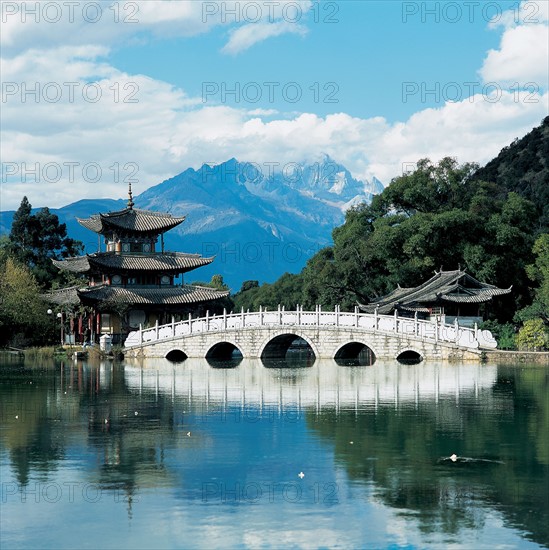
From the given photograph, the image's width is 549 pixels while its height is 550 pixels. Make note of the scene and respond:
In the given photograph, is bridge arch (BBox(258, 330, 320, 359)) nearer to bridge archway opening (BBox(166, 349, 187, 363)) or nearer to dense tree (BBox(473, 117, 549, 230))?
bridge archway opening (BBox(166, 349, 187, 363))

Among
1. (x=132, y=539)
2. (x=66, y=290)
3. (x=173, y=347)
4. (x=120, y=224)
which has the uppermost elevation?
(x=120, y=224)

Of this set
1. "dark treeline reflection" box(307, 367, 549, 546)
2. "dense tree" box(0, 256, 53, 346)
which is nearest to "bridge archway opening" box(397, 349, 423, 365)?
"dark treeline reflection" box(307, 367, 549, 546)

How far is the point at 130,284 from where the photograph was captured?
55938mm

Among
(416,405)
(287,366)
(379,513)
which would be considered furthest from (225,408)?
(287,366)

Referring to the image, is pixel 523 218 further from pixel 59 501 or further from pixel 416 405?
pixel 59 501

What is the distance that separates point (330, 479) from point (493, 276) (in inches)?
1556

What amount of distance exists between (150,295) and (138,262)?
8.16ft

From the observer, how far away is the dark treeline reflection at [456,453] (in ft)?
43.6

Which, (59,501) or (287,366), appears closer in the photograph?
(59,501)

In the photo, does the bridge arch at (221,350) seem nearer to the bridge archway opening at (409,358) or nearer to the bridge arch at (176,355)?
the bridge arch at (176,355)

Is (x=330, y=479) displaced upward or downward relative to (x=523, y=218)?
downward

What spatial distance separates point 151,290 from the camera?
180 ft

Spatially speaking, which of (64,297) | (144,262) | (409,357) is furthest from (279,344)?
A: (64,297)

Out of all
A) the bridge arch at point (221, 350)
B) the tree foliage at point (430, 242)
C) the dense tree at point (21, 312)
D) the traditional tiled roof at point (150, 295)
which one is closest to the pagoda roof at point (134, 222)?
the traditional tiled roof at point (150, 295)
